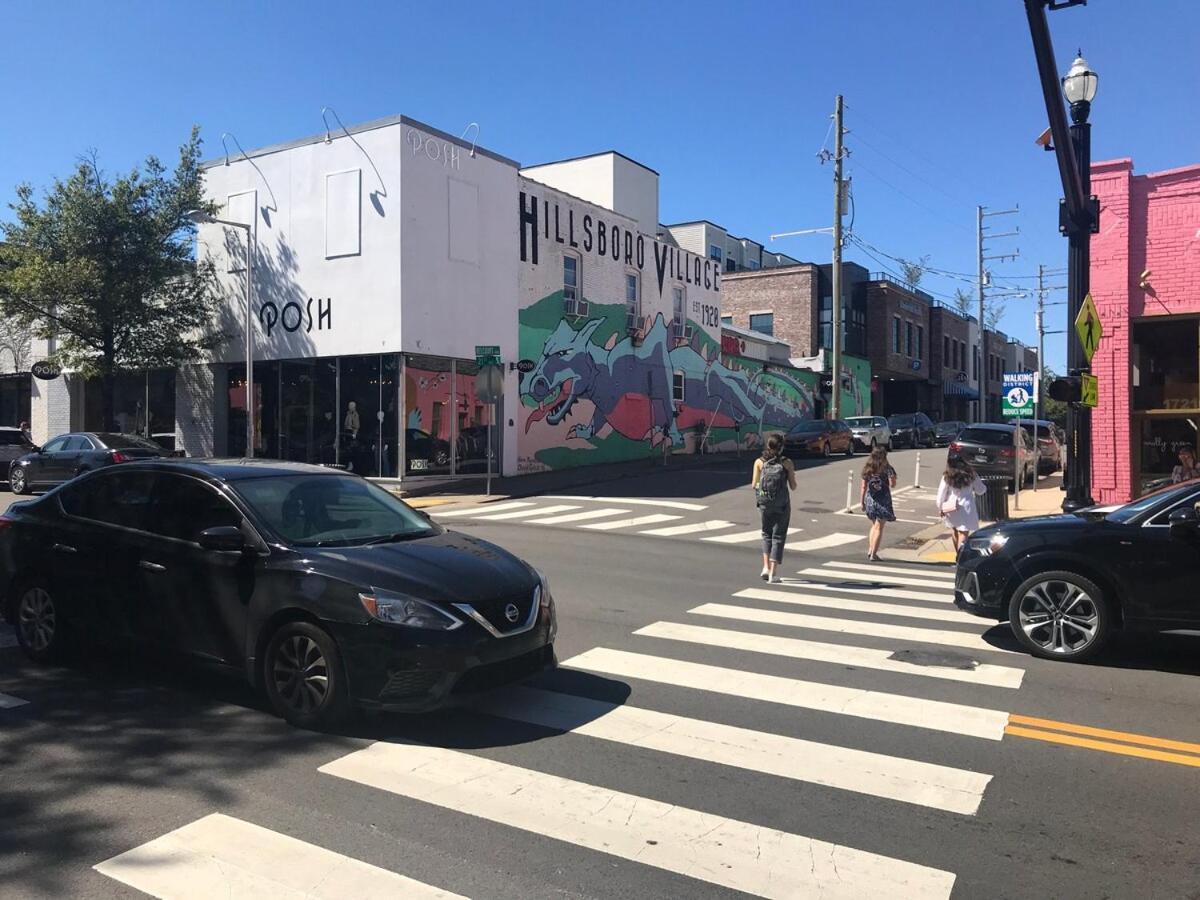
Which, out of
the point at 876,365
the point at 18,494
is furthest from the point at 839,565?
the point at 876,365

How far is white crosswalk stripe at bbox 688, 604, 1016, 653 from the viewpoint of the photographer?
7.79 m

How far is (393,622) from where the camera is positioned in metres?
4.89

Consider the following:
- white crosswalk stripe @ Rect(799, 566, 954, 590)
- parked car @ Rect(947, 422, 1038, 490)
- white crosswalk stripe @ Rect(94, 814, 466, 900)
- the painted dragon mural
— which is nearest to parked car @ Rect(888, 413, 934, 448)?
the painted dragon mural

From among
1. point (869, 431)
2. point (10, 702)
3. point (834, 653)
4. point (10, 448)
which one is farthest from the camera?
point (869, 431)

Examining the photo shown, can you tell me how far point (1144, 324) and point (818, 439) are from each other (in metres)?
16.3

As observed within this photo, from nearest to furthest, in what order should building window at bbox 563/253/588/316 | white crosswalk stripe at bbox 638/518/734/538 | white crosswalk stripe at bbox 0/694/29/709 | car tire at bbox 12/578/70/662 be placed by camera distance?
white crosswalk stripe at bbox 0/694/29/709, car tire at bbox 12/578/70/662, white crosswalk stripe at bbox 638/518/734/538, building window at bbox 563/253/588/316

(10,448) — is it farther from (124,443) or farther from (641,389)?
(641,389)

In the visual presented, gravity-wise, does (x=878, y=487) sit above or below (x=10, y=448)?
below

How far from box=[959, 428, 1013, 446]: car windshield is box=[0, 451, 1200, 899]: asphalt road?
52.7ft

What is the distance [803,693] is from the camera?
6145 millimetres

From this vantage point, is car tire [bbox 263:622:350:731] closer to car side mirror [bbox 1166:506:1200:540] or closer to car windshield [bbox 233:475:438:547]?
car windshield [bbox 233:475:438:547]

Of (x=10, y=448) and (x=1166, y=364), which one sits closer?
(x=1166, y=364)

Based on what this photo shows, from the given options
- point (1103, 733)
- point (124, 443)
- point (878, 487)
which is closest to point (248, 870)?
point (1103, 733)

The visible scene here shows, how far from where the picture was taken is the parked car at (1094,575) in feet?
22.1
